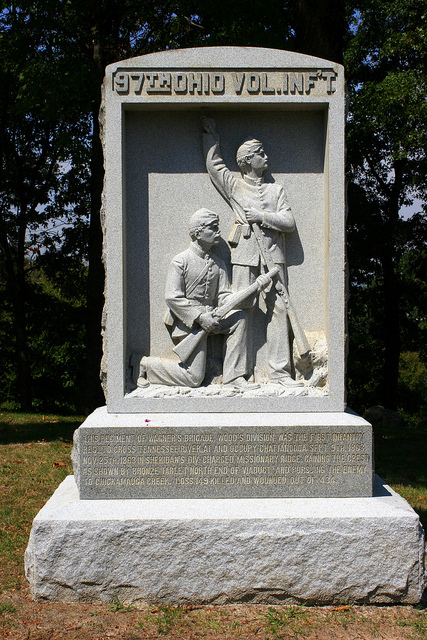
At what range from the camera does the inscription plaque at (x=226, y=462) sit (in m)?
4.39

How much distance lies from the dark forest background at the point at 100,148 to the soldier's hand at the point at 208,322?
5233 mm

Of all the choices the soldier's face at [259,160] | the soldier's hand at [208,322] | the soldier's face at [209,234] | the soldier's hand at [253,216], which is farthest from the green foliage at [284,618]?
the soldier's face at [259,160]

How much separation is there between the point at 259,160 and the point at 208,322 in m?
1.26

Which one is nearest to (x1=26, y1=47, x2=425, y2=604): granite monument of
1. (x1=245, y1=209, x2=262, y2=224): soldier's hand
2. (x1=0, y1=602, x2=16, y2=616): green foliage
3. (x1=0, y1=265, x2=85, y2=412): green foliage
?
(x1=245, y1=209, x2=262, y2=224): soldier's hand

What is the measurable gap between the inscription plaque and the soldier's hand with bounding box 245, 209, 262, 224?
153cm

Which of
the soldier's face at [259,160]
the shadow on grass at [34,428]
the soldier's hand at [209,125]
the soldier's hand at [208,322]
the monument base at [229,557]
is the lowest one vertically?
the shadow on grass at [34,428]

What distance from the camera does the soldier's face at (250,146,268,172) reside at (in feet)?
15.6

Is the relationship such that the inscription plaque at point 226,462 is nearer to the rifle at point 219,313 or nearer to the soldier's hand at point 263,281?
the rifle at point 219,313

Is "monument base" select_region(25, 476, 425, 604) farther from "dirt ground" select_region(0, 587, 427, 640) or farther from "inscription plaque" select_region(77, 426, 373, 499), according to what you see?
"inscription plaque" select_region(77, 426, 373, 499)

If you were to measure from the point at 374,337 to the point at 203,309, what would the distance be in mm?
14954

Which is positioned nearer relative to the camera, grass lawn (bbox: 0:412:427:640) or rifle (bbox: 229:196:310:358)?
grass lawn (bbox: 0:412:427:640)

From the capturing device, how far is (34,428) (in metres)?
10.8

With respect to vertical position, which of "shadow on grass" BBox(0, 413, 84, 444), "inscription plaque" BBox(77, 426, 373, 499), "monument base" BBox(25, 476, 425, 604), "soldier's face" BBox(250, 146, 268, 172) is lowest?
"shadow on grass" BBox(0, 413, 84, 444)

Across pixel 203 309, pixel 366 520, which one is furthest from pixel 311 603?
pixel 203 309
